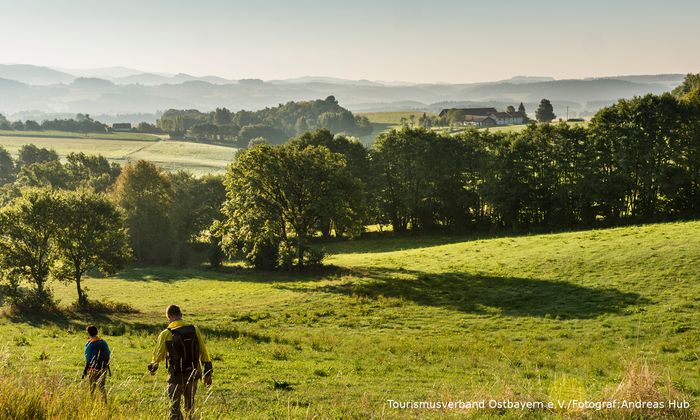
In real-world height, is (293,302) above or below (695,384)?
below

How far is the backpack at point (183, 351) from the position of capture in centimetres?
1144

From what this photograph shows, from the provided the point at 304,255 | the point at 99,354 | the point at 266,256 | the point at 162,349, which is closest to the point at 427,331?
the point at 99,354

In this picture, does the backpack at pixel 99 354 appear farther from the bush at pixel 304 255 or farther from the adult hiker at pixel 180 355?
the bush at pixel 304 255

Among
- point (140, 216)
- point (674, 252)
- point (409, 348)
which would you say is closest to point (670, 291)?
point (674, 252)

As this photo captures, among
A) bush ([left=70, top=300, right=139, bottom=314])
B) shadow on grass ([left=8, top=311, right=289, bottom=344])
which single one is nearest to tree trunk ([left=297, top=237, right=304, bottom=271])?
bush ([left=70, top=300, right=139, bottom=314])

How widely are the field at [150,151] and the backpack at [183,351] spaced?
15216 cm

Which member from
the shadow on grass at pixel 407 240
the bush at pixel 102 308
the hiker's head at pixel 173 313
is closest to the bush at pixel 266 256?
the shadow on grass at pixel 407 240

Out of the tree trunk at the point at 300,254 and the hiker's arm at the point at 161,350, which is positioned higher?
the hiker's arm at the point at 161,350

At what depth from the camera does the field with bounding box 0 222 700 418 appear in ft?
48.4

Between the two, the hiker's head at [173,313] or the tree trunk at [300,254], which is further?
the tree trunk at [300,254]

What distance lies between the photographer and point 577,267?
3712 cm

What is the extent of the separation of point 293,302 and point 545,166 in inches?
1715

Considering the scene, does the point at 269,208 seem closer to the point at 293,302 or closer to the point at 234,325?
the point at 293,302

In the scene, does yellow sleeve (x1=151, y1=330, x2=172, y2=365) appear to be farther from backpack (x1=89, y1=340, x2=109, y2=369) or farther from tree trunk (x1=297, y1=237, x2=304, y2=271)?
tree trunk (x1=297, y1=237, x2=304, y2=271)
